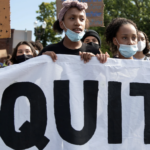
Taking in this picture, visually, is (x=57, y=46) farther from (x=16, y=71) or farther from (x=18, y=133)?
(x=18, y=133)

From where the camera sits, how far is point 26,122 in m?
2.39

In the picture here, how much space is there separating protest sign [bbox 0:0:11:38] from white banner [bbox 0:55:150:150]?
0.75 m

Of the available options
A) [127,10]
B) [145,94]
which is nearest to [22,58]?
[145,94]

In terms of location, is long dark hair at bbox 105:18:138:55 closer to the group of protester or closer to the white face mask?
the group of protester

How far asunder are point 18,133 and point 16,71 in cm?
53

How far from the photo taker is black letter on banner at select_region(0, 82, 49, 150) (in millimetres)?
2348

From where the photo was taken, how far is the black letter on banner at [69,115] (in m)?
2.35

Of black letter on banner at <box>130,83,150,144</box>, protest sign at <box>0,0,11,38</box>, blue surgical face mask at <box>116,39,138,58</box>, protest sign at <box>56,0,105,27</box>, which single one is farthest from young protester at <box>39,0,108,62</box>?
protest sign at <box>56,0,105,27</box>

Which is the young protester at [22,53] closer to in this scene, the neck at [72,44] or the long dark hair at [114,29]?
the neck at [72,44]

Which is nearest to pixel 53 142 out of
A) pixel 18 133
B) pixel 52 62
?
pixel 18 133

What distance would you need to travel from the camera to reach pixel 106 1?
26859mm

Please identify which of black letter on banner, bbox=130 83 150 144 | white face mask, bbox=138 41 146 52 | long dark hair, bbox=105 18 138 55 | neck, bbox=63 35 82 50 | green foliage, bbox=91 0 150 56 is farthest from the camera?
green foliage, bbox=91 0 150 56

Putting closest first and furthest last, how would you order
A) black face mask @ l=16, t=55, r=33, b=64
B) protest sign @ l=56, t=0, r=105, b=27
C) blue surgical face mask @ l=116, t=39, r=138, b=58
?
blue surgical face mask @ l=116, t=39, r=138, b=58 → black face mask @ l=16, t=55, r=33, b=64 → protest sign @ l=56, t=0, r=105, b=27

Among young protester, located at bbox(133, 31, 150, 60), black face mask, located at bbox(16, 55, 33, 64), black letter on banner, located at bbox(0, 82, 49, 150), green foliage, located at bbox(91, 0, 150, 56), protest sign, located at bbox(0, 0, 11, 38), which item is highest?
green foliage, located at bbox(91, 0, 150, 56)
